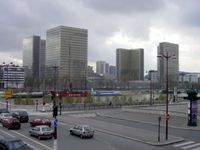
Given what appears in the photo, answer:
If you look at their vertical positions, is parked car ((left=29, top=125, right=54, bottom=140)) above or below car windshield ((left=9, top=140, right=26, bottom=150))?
below

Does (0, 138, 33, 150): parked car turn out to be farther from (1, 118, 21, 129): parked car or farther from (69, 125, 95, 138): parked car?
(1, 118, 21, 129): parked car

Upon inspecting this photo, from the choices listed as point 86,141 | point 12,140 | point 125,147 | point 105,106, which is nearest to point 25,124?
point 86,141

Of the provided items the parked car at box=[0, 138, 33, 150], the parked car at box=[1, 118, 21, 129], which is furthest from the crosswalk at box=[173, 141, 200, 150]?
the parked car at box=[1, 118, 21, 129]

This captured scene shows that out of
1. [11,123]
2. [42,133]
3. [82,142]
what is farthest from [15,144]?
[11,123]

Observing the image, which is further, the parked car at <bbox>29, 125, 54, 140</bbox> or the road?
the parked car at <bbox>29, 125, 54, 140</bbox>

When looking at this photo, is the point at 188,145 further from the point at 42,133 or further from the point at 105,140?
the point at 42,133

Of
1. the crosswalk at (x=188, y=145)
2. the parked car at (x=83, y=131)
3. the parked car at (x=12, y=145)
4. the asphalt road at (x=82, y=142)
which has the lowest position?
the crosswalk at (x=188, y=145)

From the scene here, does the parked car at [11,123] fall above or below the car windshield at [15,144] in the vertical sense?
below

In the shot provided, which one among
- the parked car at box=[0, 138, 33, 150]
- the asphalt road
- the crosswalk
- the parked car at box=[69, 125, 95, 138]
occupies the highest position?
the parked car at box=[0, 138, 33, 150]

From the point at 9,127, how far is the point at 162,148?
21.3m

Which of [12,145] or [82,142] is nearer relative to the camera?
[12,145]

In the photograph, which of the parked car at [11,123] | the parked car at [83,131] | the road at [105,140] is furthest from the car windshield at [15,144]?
the parked car at [11,123]

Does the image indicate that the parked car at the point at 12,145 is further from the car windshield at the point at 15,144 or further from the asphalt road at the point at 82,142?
the asphalt road at the point at 82,142

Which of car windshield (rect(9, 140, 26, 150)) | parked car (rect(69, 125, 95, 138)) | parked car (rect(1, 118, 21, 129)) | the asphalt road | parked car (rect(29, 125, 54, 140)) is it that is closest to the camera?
car windshield (rect(9, 140, 26, 150))
